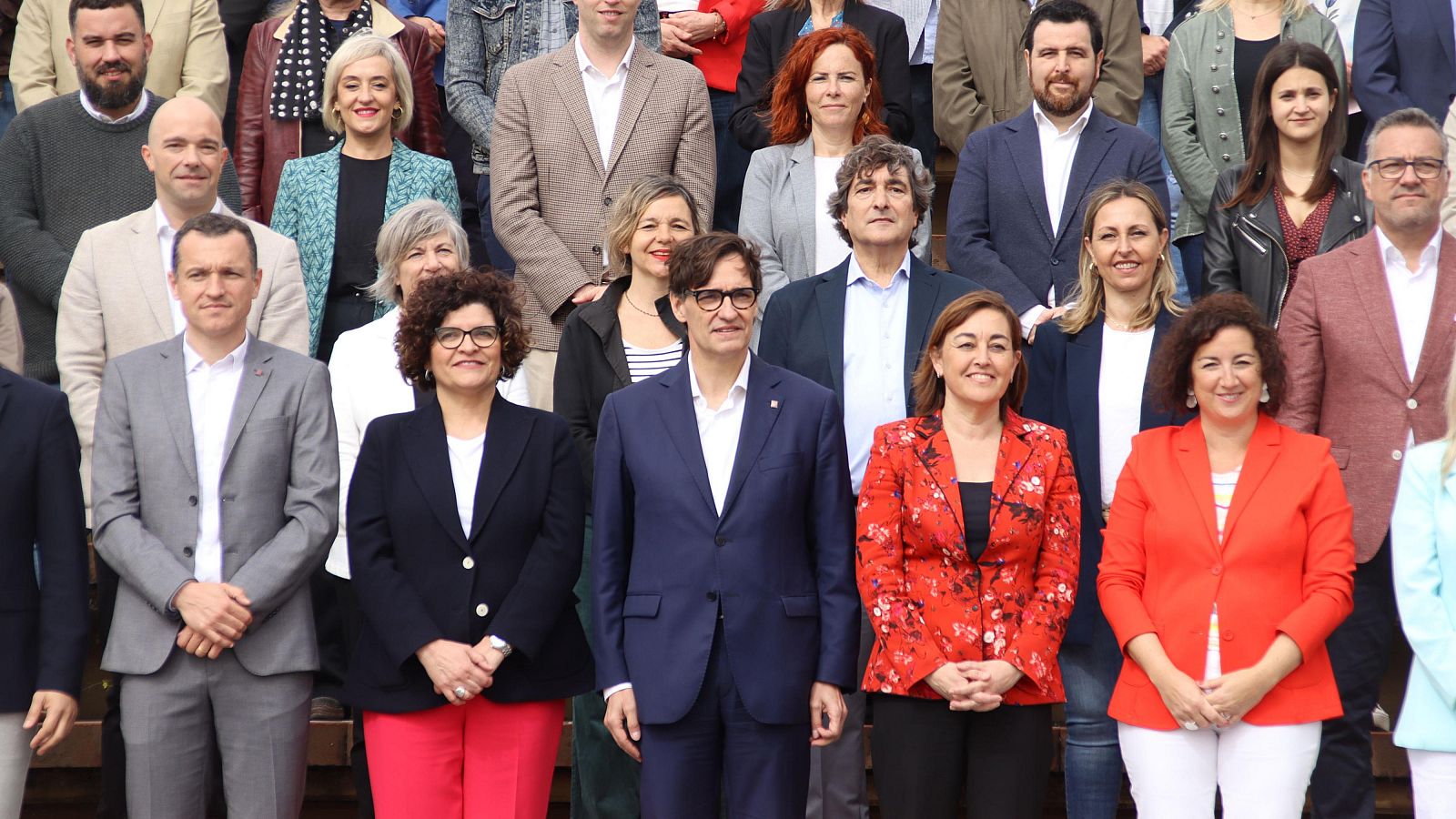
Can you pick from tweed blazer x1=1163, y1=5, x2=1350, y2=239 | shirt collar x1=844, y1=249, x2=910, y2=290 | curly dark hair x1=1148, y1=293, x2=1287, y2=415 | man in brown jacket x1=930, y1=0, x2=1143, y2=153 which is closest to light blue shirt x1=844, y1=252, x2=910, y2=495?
shirt collar x1=844, y1=249, x2=910, y2=290

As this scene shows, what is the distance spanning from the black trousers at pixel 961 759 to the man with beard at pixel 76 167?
320cm

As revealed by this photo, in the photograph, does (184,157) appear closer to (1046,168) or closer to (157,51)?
(157,51)

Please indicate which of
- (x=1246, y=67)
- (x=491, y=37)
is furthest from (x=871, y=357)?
(x=491, y=37)

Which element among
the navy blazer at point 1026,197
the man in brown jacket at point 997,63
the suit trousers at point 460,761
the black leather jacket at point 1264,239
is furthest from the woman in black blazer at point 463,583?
the man in brown jacket at point 997,63

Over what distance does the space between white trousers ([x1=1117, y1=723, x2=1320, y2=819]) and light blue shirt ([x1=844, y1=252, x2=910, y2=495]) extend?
117 cm

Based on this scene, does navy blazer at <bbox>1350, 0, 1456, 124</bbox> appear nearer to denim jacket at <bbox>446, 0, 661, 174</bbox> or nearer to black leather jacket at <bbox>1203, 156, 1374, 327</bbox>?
black leather jacket at <bbox>1203, 156, 1374, 327</bbox>

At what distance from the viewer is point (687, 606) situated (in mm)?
4012

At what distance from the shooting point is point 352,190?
19.0 ft

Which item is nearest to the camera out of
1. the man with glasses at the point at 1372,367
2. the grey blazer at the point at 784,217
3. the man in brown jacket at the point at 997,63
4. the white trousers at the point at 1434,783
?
the white trousers at the point at 1434,783

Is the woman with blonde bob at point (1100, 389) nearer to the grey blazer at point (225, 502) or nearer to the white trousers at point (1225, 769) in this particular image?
the white trousers at point (1225, 769)

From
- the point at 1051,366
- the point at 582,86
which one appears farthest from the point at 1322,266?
the point at 582,86

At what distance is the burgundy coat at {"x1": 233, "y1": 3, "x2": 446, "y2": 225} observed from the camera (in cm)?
642

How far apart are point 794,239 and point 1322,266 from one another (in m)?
1.73

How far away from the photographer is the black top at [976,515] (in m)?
4.05
